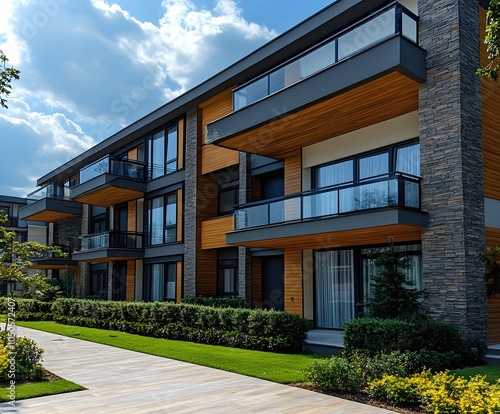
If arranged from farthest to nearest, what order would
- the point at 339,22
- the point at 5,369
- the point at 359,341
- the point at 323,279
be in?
the point at 323,279 → the point at 339,22 → the point at 359,341 → the point at 5,369

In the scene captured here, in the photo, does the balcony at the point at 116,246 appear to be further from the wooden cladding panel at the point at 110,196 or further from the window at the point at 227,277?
the window at the point at 227,277

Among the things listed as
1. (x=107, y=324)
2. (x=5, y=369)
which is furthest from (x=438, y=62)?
(x=107, y=324)

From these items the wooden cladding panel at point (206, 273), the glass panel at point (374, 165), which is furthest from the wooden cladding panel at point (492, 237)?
the wooden cladding panel at point (206, 273)

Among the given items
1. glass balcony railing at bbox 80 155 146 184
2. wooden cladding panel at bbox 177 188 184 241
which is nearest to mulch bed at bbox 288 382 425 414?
wooden cladding panel at bbox 177 188 184 241

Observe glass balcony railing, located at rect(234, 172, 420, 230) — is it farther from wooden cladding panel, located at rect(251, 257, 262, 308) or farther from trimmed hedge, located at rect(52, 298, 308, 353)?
trimmed hedge, located at rect(52, 298, 308, 353)

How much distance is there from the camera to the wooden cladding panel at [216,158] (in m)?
20.7

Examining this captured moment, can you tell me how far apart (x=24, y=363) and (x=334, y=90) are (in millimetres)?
9559

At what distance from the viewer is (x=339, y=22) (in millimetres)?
15180

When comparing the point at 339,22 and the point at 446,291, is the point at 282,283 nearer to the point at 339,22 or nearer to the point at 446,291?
the point at 446,291

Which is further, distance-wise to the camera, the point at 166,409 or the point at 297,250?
the point at 297,250

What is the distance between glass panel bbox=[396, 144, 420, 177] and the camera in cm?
1395

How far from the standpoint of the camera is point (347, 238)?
49.0 ft

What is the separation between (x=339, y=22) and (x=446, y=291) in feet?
27.4

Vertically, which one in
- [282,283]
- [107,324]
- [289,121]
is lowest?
[107,324]
